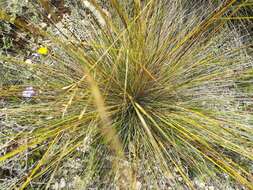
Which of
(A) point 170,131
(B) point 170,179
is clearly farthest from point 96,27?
(B) point 170,179

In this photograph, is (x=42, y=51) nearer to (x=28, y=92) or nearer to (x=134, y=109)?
(x=28, y=92)

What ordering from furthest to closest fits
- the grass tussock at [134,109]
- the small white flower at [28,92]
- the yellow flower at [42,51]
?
the yellow flower at [42,51] < the small white flower at [28,92] < the grass tussock at [134,109]

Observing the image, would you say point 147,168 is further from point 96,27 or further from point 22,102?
point 96,27

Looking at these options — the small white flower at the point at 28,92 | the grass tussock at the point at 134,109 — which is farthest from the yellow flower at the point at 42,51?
the small white flower at the point at 28,92

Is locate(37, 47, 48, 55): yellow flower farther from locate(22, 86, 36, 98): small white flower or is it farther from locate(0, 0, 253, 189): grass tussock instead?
locate(22, 86, 36, 98): small white flower

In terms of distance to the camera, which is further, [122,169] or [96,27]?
[96,27]

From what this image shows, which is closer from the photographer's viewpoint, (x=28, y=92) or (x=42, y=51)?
(x=28, y=92)

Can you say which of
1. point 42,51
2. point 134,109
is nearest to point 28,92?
point 42,51

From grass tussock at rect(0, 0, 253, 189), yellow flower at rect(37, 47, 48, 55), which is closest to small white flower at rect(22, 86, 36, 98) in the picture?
grass tussock at rect(0, 0, 253, 189)

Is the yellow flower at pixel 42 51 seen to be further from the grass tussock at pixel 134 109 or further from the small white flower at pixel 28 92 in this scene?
the small white flower at pixel 28 92
